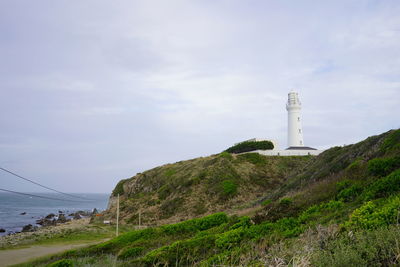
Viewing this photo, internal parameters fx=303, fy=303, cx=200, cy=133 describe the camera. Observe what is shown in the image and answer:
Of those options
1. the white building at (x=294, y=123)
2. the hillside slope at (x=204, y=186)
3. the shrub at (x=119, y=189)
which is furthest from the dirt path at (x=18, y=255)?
the white building at (x=294, y=123)

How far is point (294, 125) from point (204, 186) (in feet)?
90.7

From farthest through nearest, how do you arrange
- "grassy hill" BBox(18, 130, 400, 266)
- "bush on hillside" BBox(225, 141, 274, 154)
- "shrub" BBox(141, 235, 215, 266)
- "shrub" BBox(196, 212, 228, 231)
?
"bush on hillside" BBox(225, 141, 274, 154) → "shrub" BBox(196, 212, 228, 231) → "shrub" BBox(141, 235, 215, 266) → "grassy hill" BBox(18, 130, 400, 266)

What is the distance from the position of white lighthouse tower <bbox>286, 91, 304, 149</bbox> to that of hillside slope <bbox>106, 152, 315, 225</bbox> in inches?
408

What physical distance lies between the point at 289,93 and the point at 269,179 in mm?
25784

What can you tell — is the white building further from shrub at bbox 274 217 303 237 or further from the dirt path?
shrub at bbox 274 217 303 237

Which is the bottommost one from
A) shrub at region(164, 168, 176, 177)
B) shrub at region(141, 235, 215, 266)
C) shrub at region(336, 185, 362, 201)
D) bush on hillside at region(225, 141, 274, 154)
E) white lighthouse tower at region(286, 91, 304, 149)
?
shrub at region(141, 235, 215, 266)

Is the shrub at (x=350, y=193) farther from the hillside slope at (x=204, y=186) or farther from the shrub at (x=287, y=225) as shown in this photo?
the hillside slope at (x=204, y=186)

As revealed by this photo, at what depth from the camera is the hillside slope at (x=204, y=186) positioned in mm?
39312

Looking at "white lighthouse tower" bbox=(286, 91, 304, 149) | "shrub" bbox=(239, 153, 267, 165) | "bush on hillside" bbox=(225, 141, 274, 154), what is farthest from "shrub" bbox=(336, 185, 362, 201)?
"white lighthouse tower" bbox=(286, 91, 304, 149)

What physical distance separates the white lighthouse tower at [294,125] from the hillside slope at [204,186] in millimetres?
10359

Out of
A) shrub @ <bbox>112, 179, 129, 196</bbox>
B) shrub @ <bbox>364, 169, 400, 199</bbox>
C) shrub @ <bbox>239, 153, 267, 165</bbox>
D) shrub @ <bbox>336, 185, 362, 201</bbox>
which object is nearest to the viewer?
shrub @ <bbox>364, 169, 400, 199</bbox>

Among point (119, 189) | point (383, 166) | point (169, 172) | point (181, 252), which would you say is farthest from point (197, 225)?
point (119, 189)

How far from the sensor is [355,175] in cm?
1620

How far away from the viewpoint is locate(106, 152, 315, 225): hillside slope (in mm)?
39312
